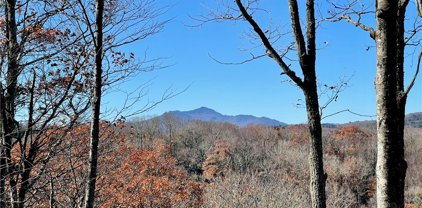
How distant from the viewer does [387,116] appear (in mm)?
2938

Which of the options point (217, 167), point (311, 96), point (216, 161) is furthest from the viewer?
point (216, 161)

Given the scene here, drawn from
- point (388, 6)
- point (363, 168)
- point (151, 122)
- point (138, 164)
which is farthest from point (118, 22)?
point (151, 122)

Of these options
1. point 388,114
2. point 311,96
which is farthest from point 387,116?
point 311,96

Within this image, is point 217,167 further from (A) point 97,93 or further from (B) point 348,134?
(A) point 97,93

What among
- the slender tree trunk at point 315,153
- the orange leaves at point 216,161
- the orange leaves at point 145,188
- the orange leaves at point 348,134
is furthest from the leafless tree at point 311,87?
the orange leaves at point 348,134

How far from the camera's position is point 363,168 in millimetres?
40938

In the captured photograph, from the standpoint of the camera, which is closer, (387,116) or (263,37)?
(387,116)

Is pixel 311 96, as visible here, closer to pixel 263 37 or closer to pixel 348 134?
pixel 263 37

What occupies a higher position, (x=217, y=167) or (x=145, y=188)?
(x=217, y=167)

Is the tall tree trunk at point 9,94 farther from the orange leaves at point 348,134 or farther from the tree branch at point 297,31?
the orange leaves at point 348,134

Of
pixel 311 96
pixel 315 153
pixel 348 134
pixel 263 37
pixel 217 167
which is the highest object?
pixel 348 134

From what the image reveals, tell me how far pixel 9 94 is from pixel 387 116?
3.74m

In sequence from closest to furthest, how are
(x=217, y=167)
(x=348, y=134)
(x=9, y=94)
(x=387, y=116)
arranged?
(x=387, y=116) < (x=9, y=94) < (x=217, y=167) < (x=348, y=134)

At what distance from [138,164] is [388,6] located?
24126 mm
